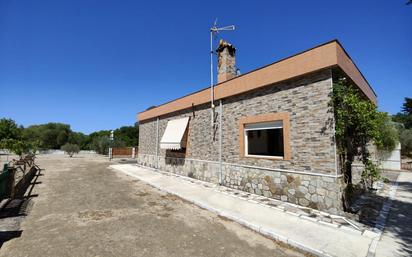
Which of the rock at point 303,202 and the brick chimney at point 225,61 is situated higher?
the brick chimney at point 225,61

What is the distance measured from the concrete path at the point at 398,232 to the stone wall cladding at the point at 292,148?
4.29 ft

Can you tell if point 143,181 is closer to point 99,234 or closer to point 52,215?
point 52,215

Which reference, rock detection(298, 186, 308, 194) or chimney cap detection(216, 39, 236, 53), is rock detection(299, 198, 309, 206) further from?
chimney cap detection(216, 39, 236, 53)

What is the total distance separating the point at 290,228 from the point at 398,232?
2.72m

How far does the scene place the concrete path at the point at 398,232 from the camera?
4070mm

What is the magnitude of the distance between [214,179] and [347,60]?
7894 mm

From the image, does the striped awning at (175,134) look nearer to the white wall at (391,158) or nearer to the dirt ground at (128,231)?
the dirt ground at (128,231)

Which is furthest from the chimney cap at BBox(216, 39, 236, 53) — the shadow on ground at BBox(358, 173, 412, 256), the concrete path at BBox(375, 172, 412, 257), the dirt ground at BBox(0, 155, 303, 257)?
the concrete path at BBox(375, 172, 412, 257)

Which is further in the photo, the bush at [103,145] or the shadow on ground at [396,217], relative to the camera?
the bush at [103,145]

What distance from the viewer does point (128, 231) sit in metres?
5.04

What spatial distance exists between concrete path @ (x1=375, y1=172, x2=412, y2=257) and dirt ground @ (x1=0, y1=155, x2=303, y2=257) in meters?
1.95

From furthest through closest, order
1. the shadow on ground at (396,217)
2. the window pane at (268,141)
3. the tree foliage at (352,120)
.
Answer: the window pane at (268,141)
the tree foliage at (352,120)
the shadow on ground at (396,217)

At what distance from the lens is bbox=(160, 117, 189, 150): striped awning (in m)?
13.0

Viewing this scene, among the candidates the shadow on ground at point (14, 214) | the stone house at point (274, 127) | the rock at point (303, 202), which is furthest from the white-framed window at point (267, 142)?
the shadow on ground at point (14, 214)
